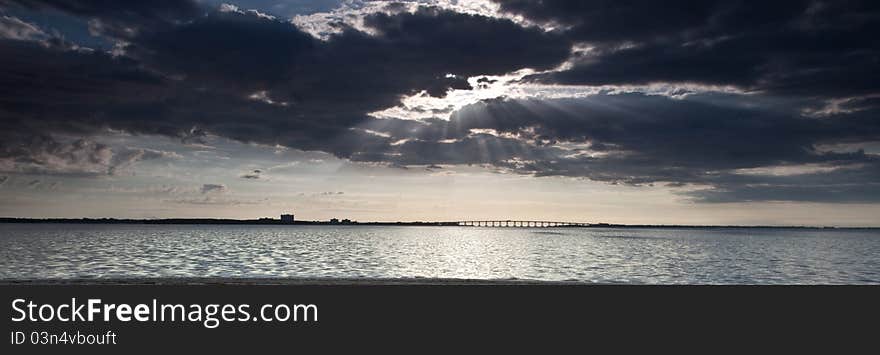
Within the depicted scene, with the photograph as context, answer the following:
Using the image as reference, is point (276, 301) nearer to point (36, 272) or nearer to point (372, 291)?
point (372, 291)

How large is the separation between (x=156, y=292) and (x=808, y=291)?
19.7 m

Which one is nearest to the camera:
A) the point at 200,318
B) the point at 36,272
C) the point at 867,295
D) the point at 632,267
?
the point at 200,318

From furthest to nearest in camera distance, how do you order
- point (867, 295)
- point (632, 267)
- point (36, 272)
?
point (632, 267)
point (36, 272)
point (867, 295)

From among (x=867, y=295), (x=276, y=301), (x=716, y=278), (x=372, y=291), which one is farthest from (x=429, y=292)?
(x=716, y=278)

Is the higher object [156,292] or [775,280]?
[156,292]

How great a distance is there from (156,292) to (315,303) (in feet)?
14.9

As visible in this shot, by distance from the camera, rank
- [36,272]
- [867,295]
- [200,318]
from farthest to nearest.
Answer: [36,272]
[867,295]
[200,318]

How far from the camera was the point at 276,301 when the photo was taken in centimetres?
1972

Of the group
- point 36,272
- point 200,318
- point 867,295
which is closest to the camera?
point 200,318

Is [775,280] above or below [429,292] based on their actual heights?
below

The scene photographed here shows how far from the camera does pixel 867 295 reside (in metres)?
20.4

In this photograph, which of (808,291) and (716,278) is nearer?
(808,291)

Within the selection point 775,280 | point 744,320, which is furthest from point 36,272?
point 775,280

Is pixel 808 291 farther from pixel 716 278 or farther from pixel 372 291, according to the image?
pixel 716 278
